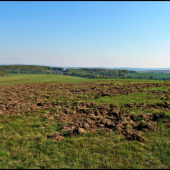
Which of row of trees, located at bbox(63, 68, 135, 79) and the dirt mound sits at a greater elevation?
row of trees, located at bbox(63, 68, 135, 79)

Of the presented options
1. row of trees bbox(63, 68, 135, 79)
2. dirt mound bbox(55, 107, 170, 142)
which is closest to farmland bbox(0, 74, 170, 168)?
dirt mound bbox(55, 107, 170, 142)

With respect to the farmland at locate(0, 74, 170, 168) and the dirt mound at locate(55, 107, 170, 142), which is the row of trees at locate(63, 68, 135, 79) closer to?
the dirt mound at locate(55, 107, 170, 142)

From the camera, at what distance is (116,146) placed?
5.96 m

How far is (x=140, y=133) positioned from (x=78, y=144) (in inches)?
120

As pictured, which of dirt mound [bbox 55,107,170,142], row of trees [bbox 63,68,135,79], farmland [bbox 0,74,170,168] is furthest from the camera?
row of trees [bbox 63,68,135,79]

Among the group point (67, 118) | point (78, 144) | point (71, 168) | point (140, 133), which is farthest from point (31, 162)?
point (140, 133)

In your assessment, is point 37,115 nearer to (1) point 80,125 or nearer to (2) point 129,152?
(1) point 80,125

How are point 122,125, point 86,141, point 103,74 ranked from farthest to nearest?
point 103,74 → point 122,125 → point 86,141

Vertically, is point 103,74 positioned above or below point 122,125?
above

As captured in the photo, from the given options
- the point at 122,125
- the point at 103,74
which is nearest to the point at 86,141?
the point at 122,125

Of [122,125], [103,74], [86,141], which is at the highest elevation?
[103,74]

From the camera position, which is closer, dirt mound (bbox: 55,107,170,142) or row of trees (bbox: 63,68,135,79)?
dirt mound (bbox: 55,107,170,142)

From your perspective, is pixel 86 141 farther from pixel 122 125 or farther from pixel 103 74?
pixel 103 74

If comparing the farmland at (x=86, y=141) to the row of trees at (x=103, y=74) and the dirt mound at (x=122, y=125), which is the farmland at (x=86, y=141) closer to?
the dirt mound at (x=122, y=125)
